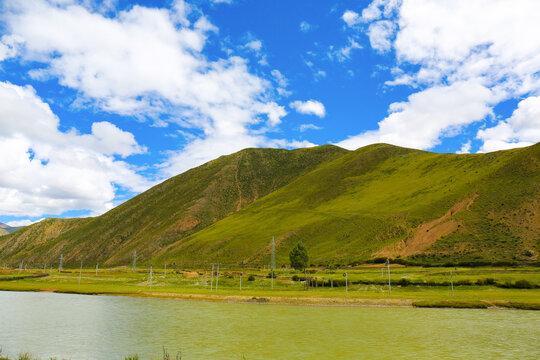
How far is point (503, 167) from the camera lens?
135500 millimetres

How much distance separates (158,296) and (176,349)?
134 feet

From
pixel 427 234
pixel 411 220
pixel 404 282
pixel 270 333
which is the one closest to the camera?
pixel 270 333

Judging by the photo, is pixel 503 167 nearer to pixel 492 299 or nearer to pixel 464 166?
pixel 464 166

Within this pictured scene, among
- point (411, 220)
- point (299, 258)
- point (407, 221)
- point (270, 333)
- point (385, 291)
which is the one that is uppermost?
point (411, 220)

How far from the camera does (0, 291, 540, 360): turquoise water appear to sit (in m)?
23.4

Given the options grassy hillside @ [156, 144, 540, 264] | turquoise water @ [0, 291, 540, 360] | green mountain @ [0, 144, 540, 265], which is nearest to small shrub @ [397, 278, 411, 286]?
turquoise water @ [0, 291, 540, 360]

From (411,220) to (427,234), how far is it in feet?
39.5

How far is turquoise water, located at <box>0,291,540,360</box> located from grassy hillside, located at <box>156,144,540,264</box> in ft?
242

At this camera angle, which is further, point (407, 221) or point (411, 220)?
point (407, 221)

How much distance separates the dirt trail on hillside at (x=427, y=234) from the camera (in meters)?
118

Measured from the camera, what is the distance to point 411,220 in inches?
5266

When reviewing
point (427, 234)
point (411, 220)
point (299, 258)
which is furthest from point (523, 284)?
point (411, 220)

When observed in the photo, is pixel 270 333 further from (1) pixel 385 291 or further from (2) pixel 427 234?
(2) pixel 427 234

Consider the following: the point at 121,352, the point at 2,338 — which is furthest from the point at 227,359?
the point at 2,338
